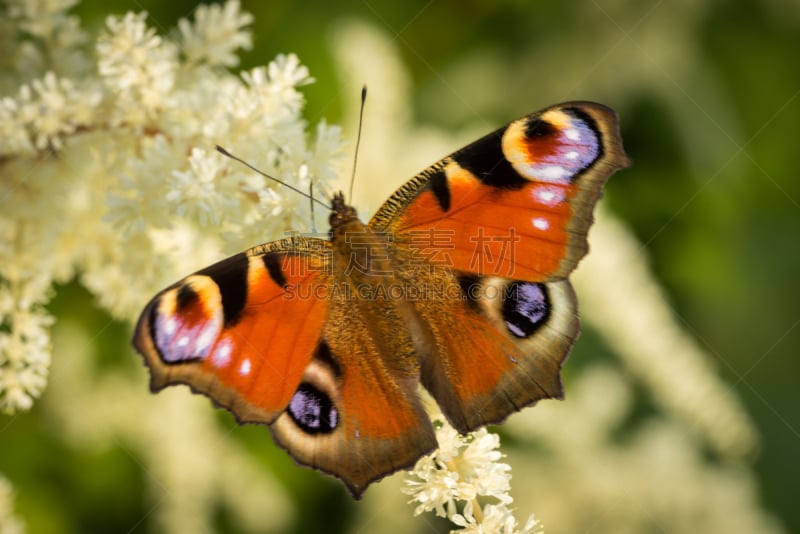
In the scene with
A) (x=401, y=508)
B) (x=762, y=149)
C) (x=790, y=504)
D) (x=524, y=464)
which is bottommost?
(x=401, y=508)

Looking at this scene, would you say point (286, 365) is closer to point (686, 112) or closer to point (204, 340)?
point (204, 340)

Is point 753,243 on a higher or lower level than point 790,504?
higher

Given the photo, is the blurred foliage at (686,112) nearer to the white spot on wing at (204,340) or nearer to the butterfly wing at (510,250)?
the butterfly wing at (510,250)

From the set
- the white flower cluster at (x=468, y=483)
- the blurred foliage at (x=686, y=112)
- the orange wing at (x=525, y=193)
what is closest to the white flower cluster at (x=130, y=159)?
the orange wing at (x=525, y=193)

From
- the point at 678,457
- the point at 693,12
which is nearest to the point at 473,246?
the point at 678,457

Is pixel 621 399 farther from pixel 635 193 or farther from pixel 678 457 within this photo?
pixel 635 193

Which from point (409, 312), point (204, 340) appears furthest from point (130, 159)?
point (409, 312)

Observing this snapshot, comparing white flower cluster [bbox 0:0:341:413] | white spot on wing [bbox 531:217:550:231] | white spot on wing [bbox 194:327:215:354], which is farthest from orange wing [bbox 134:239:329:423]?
white spot on wing [bbox 531:217:550:231]
